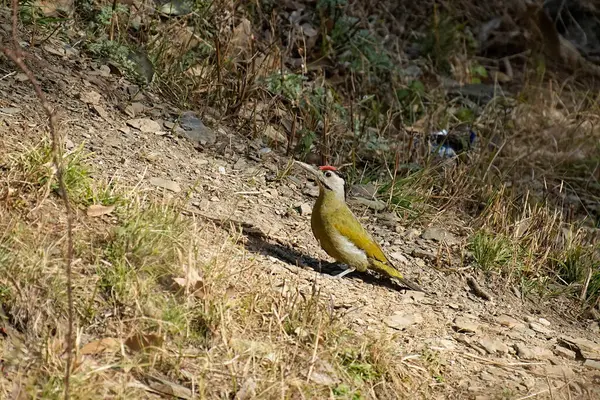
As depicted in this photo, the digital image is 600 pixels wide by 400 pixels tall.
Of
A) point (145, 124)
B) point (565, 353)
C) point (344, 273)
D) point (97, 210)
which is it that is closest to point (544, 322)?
point (565, 353)

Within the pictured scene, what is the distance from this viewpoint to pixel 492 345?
506 cm

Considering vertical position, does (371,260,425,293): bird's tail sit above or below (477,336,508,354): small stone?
above

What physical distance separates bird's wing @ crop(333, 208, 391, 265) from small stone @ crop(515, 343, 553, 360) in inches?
37.5

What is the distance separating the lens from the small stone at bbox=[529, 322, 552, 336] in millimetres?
5402

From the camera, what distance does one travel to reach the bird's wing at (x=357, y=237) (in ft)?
17.7

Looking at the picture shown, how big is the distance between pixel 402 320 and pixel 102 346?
1808 mm

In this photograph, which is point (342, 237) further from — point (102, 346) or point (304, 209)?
point (102, 346)

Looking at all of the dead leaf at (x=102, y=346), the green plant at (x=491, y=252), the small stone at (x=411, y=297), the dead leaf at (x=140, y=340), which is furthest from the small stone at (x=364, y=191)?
the dead leaf at (x=102, y=346)

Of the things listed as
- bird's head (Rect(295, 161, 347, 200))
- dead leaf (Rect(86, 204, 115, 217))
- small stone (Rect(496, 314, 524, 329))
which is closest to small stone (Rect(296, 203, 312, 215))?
bird's head (Rect(295, 161, 347, 200))

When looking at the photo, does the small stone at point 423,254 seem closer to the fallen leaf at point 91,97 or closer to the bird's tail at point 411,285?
the bird's tail at point 411,285

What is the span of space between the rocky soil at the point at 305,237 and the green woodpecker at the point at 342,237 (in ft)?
0.40

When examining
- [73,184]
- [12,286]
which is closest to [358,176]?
[73,184]

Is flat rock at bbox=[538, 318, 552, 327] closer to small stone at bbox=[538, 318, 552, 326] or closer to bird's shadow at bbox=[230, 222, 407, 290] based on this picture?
small stone at bbox=[538, 318, 552, 326]

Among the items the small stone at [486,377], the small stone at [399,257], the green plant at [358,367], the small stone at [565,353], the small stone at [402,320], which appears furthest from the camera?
the small stone at [399,257]
